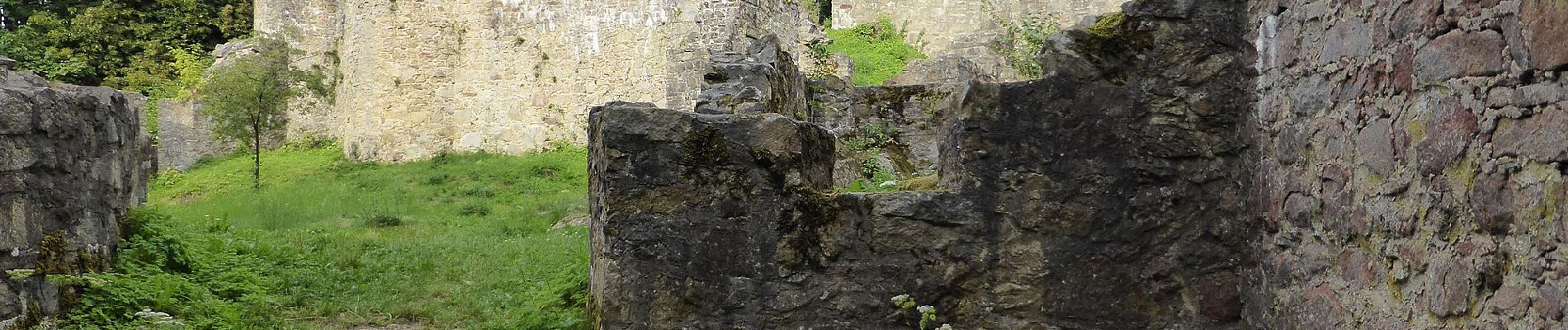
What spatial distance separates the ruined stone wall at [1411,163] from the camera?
2713 mm

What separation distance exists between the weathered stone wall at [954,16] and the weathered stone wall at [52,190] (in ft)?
58.2

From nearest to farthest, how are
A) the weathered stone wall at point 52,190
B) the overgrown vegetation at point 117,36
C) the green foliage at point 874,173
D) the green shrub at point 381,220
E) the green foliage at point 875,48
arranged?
the weathered stone wall at point 52,190
the green foliage at point 874,173
the green shrub at point 381,220
the green foliage at point 875,48
the overgrown vegetation at point 117,36

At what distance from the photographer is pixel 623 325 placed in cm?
448

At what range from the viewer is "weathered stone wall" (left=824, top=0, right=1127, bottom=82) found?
76.2 ft

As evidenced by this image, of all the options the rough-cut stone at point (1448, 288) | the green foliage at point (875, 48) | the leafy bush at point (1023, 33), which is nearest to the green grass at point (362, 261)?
the rough-cut stone at point (1448, 288)

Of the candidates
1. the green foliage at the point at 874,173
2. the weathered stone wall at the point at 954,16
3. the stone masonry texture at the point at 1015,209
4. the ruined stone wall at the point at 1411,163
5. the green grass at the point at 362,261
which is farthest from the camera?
the weathered stone wall at the point at 954,16

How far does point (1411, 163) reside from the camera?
3242 mm

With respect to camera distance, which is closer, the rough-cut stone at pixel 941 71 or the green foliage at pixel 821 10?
→ the rough-cut stone at pixel 941 71

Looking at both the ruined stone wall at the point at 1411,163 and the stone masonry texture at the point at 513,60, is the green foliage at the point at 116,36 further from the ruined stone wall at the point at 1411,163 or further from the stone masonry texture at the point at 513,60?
the ruined stone wall at the point at 1411,163

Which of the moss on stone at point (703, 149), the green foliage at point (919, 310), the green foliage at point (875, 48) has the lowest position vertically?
the green foliage at point (919, 310)

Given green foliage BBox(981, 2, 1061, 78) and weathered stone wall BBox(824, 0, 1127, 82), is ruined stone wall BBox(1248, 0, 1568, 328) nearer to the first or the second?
green foliage BBox(981, 2, 1061, 78)

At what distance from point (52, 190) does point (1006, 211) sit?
5.02m

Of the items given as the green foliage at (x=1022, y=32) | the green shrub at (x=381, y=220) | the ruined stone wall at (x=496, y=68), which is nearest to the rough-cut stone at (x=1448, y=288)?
the green shrub at (x=381, y=220)

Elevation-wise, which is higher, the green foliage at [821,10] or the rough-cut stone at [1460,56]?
the green foliage at [821,10]
